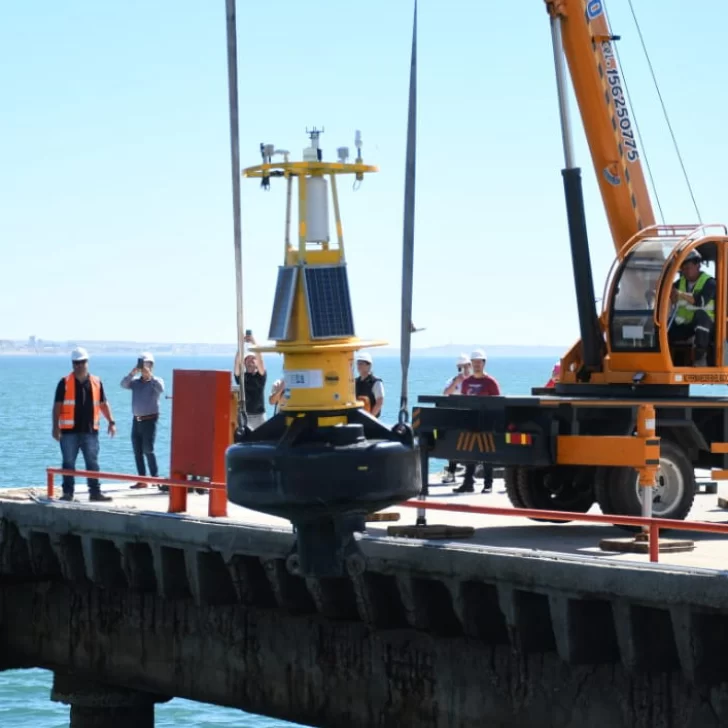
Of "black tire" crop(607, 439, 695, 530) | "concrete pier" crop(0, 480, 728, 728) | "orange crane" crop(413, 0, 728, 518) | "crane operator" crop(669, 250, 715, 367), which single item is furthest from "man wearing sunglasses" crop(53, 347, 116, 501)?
"crane operator" crop(669, 250, 715, 367)

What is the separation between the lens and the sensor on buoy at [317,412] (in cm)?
1154

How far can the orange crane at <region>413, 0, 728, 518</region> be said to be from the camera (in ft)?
50.4

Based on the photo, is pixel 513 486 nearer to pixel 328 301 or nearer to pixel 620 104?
pixel 620 104

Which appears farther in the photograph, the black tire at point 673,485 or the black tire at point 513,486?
the black tire at point 513,486

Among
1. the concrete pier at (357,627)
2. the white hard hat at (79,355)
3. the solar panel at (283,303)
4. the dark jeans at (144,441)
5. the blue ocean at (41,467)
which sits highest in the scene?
the solar panel at (283,303)

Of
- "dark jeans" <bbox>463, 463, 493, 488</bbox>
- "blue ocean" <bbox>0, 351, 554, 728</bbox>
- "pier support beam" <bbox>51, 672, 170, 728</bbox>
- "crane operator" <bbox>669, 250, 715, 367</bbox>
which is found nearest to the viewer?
"crane operator" <bbox>669, 250, 715, 367</bbox>

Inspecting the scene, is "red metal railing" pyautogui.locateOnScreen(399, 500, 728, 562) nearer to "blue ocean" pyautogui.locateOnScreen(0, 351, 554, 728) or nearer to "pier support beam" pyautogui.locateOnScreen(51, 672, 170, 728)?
"pier support beam" pyautogui.locateOnScreen(51, 672, 170, 728)

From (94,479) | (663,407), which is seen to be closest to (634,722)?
(663,407)

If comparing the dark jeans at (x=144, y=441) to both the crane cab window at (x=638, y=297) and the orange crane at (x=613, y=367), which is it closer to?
the orange crane at (x=613, y=367)

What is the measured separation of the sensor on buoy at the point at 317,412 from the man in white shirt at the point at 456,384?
8547 millimetres

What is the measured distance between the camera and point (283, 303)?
38.8 feet

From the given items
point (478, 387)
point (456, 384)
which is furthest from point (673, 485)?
point (456, 384)

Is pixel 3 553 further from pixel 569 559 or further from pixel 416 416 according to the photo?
pixel 569 559

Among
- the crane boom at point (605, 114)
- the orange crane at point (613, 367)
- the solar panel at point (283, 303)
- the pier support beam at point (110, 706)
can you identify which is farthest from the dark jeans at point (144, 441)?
the solar panel at point (283, 303)
